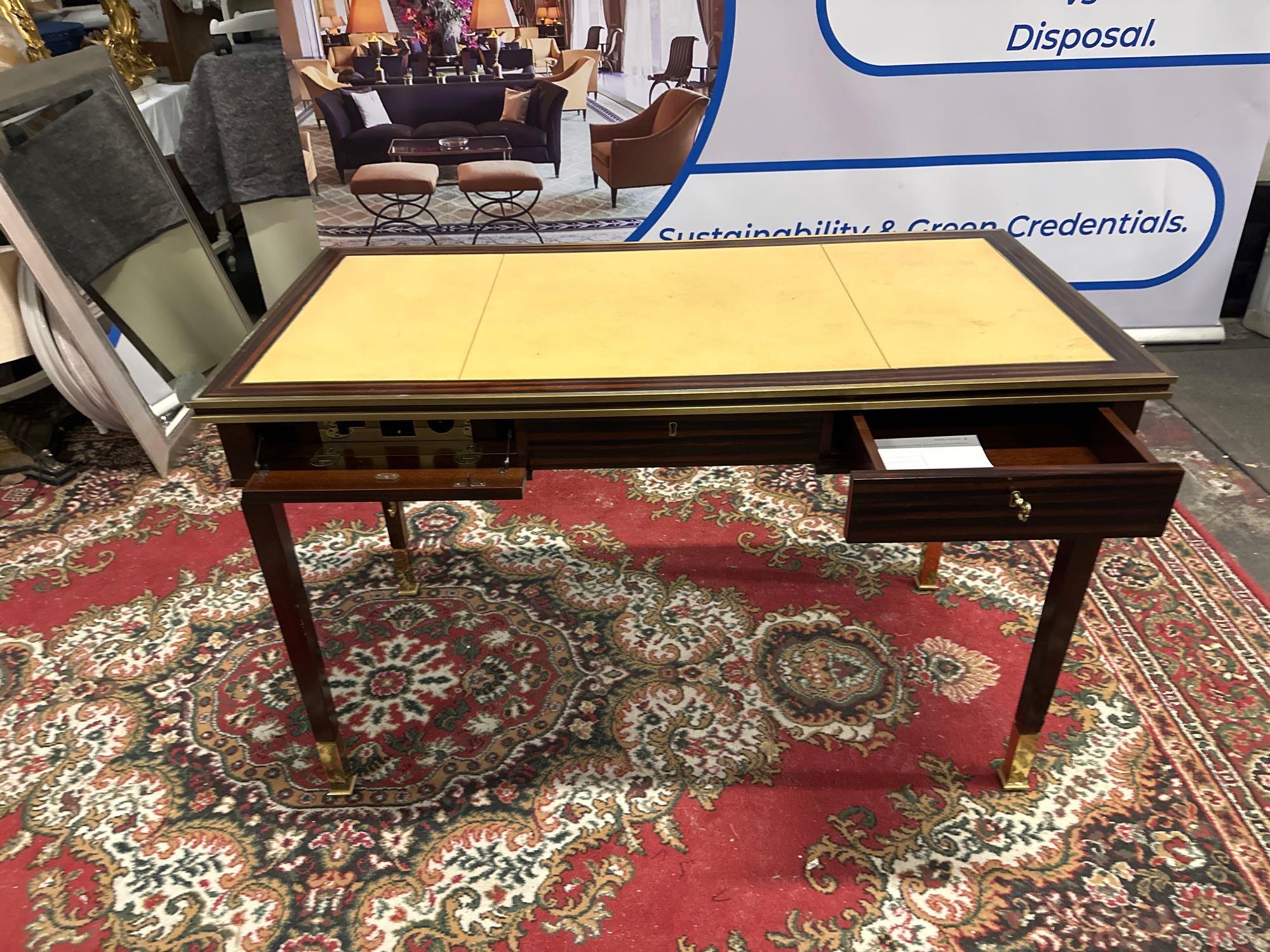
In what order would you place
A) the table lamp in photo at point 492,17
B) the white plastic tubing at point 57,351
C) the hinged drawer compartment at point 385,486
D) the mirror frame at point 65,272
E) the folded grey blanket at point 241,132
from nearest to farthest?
the hinged drawer compartment at point 385,486 < the mirror frame at point 65,272 < the white plastic tubing at point 57,351 < the table lamp in photo at point 492,17 < the folded grey blanket at point 241,132

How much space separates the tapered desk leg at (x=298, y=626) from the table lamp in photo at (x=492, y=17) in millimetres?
2192

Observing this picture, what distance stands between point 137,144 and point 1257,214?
4.36 m

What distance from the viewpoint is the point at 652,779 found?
189 centimetres

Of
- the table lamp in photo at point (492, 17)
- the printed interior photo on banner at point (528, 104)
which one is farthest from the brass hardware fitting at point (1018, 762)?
the table lamp in photo at point (492, 17)

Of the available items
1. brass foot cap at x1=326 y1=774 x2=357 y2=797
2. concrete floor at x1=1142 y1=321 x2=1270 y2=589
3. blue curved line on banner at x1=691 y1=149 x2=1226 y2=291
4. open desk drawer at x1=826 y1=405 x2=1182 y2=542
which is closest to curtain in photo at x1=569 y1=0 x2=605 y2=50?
blue curved line on banner at x1=691 y1=149 x2=1226 y2=291

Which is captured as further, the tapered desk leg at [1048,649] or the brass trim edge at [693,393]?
the tapered desk leg at [1048,649]

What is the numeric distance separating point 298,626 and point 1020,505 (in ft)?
4.30

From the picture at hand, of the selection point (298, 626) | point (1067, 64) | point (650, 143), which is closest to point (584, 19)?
point (650, 143)

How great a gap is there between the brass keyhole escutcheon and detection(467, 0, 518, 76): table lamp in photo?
2.61m

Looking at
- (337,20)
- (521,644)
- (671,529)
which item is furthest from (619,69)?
(521,644)

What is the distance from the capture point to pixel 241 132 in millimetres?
3426

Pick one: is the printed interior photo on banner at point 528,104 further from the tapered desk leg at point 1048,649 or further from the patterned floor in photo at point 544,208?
the tapered desk leg at point 1048,649

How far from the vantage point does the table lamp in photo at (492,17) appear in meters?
3.10

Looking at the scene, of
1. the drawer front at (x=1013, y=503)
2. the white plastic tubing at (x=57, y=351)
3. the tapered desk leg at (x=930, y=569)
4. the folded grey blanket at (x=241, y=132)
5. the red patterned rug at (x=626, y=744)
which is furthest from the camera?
the folded grey blanket at (x=241, y=132)
